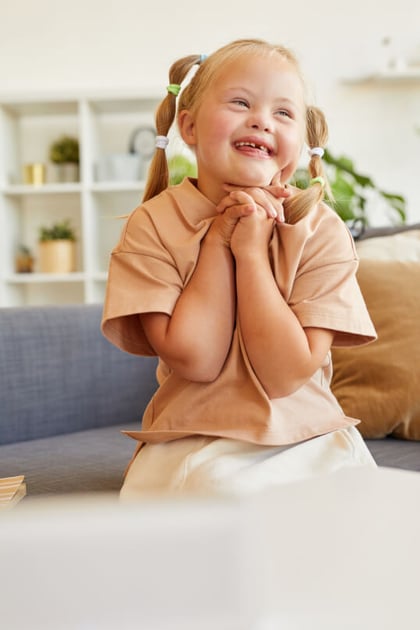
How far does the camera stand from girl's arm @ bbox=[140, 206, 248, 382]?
3.01ft

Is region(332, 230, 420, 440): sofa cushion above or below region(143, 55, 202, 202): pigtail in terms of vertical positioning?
below

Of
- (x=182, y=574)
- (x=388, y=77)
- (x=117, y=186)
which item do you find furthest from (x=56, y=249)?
(x=182, y=574)

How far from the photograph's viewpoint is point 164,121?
1117 millimetres

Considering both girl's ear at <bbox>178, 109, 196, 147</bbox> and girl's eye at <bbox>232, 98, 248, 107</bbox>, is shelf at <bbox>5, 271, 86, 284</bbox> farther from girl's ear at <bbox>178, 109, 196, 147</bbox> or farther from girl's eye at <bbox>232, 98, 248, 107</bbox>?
girl's eye at <bbox>232, 98, 248, 107</bbox>

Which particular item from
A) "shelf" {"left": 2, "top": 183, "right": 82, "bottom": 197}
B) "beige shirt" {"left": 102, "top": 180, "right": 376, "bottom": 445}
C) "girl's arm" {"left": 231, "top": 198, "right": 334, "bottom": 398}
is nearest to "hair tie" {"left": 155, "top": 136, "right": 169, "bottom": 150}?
"beige shirt" {"left": 102, "top": 180, "right": 376, "bottom": 445}

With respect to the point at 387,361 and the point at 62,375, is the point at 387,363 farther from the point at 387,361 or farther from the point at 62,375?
the point at 62,375

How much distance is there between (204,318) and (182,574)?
0.74 meters

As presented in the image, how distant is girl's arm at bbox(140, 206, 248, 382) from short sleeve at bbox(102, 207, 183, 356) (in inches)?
0.8

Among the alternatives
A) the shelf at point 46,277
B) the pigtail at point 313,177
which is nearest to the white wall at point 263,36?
the shelf at point 46,277

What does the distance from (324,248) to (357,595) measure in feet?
2.63

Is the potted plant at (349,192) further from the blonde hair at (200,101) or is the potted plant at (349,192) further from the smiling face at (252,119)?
the smiling face at (252,119)

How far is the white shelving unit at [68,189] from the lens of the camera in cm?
376

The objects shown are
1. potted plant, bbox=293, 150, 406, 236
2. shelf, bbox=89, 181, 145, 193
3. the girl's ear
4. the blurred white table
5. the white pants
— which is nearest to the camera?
the blurred white table

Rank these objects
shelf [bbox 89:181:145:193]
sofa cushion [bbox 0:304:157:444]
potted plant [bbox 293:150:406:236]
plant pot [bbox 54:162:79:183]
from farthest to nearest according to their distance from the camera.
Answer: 1. plant pot [bbox 54:162:79:183]
2. shelf [bbox 89:181:145:193]
3. potted plant [bbox 293:150:406:236]
4. sofa cushion [bbox 0:304:157:444]
